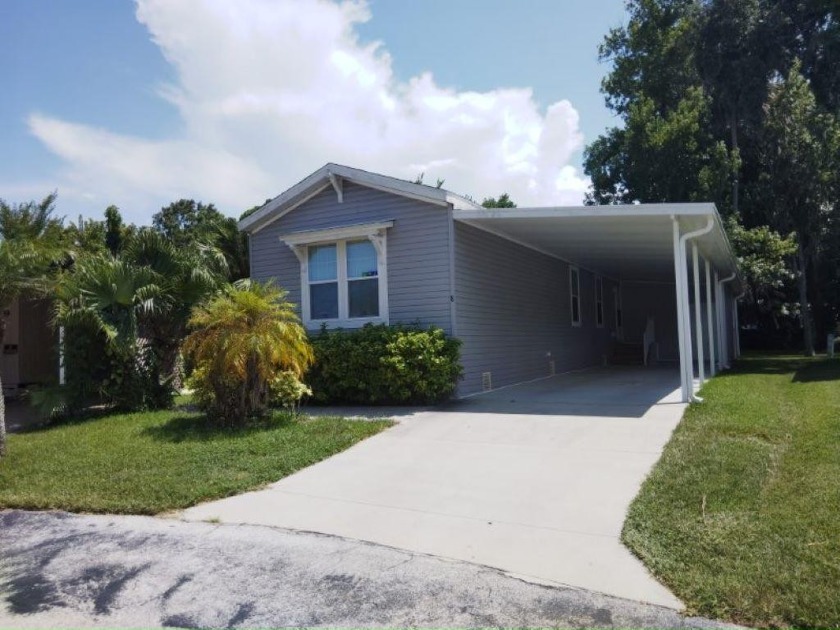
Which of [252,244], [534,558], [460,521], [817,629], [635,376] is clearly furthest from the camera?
[635,376]

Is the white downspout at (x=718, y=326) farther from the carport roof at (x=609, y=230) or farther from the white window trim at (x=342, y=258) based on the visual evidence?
the white window trim at (x=342, y=258)

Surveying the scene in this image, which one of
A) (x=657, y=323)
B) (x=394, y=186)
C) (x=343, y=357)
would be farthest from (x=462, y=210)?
(x=657, y=323)

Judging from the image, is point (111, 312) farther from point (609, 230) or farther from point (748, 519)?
point (748, 519)

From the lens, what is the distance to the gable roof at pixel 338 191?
33.9 feet

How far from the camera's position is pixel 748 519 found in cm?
430

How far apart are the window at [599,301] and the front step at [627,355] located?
4.20 feet

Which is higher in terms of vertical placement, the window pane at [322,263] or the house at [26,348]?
the window pane at [322,263]

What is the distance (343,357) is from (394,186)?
3.08m

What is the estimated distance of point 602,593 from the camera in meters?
3.48

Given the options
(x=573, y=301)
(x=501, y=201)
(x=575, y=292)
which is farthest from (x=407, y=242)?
(x=501, y=201)

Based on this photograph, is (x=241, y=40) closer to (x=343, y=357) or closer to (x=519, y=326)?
(x=343, y=357)

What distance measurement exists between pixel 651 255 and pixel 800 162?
490 inches

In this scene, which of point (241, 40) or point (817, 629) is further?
point (241, 40)

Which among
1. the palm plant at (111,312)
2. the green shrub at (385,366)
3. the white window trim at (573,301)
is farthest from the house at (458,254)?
the palm plant at (111,312)
